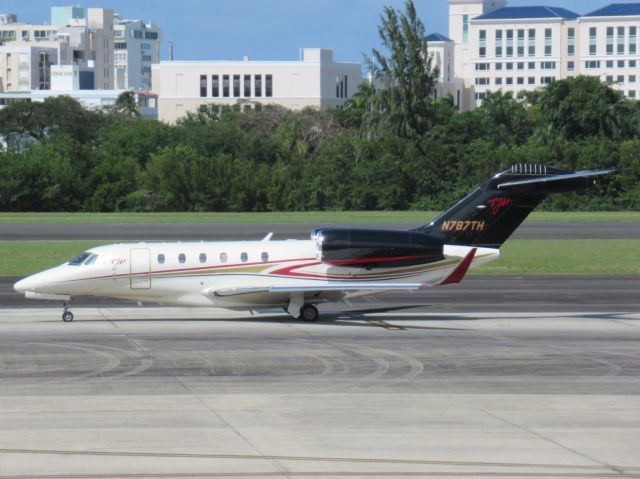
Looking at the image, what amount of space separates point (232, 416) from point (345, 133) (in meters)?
86.4

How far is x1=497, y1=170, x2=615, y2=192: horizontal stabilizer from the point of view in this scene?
3020cm

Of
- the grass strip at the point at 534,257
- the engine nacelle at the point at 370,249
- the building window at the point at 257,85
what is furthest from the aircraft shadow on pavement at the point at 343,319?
the building window at the point at 257,85

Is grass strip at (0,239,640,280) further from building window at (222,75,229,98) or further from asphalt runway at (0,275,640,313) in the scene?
building window at (222,75,229,98)

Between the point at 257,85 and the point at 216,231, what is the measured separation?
357ft

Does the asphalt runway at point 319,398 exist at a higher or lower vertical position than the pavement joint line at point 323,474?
higher

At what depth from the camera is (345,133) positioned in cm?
10362

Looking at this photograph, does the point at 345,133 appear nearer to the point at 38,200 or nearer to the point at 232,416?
the point at 38,200

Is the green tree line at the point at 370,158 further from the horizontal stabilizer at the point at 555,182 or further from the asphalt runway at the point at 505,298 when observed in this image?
the horizontal stabilizer at the point at 555,182

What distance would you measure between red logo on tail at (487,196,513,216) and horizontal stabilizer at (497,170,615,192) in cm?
28

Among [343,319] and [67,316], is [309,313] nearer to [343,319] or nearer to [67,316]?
[343,319]

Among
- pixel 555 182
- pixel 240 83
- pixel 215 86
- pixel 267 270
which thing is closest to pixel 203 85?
pixel 215 86

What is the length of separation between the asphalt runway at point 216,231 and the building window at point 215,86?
101250mm

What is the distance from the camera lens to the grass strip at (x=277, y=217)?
7500cm

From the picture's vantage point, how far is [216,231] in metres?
65.1
